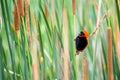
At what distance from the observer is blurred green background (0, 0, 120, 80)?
141 cm

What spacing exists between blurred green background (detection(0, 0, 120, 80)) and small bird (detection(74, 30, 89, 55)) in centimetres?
1

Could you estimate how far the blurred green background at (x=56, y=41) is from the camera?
4.64 ft

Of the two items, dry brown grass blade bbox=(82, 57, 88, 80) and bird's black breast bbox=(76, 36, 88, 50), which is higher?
bird's black breast bbox=(76, 36, 88, 50)

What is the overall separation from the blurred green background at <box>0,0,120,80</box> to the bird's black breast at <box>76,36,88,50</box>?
2cm

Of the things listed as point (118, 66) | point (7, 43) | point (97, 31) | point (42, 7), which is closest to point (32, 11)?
point (42, 7)

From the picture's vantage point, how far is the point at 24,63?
141 cm

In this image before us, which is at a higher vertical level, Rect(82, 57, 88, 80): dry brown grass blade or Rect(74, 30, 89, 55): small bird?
Rect(74, 30, 89, 55): small bird

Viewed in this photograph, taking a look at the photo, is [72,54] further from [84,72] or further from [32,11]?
[32,11]

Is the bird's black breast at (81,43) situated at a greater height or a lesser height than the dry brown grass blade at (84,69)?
greater

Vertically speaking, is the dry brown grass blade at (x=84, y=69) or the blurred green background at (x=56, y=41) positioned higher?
the blurred green background at (x=56, y=41)

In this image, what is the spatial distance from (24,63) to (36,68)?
0.20 feet

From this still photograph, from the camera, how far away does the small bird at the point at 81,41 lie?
1418 mm

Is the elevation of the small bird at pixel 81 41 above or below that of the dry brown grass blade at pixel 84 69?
above

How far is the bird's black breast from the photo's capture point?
4.66 feet
